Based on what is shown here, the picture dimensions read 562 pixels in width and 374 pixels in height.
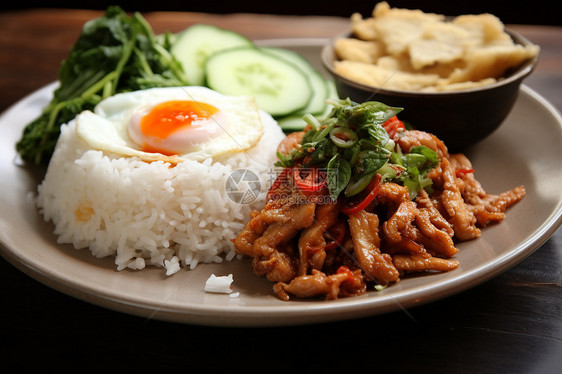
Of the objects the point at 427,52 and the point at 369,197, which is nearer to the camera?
the point at 369,197

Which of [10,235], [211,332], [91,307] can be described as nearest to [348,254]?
[211,332]

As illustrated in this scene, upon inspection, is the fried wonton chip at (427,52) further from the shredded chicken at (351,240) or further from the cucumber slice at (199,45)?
the cucumber slice at (199,45)

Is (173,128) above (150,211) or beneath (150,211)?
above

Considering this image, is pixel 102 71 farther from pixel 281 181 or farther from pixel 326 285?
pixel 326 285

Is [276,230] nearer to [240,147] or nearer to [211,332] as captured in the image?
[211,332]

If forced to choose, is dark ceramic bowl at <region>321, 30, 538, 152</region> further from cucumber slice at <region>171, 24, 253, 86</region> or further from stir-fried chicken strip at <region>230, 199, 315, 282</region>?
cucumber slice at <region>171, 24, 253, 86</region>

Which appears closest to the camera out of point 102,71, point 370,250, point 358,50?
point 370,250

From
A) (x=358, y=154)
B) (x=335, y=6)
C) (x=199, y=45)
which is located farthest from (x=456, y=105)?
(x=335, y=6)

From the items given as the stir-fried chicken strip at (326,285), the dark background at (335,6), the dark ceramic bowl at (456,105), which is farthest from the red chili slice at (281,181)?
the dark background at (335,6)
